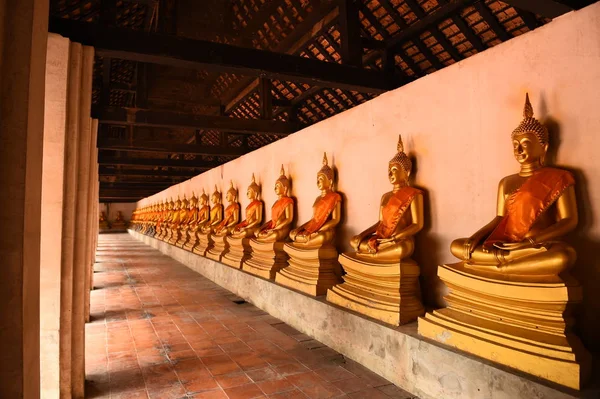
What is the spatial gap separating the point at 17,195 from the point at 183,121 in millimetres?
6786

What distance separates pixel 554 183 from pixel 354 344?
186cm

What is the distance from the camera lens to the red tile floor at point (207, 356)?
8.98ft

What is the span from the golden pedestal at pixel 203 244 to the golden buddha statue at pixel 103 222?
24.9 m

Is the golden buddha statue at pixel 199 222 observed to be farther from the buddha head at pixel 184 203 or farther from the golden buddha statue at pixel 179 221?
the buddha head at pixel 184 203

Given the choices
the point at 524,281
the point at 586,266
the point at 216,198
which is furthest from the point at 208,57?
the point at 216,198

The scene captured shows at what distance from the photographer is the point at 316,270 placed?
409 cm

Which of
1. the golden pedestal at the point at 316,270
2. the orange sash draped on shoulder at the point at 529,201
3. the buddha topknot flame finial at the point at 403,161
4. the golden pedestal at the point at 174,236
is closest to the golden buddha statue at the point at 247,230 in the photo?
the golden pedestal at the point at 316,270

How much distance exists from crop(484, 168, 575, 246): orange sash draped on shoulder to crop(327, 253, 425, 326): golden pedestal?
31.3 inches

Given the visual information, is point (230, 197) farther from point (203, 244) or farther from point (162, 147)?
point (162, 147)

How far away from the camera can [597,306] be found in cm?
216

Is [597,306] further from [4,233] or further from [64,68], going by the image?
[64,68]

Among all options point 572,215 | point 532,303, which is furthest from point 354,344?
point 572,215

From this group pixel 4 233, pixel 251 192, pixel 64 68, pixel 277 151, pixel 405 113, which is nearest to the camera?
pixel 4 233

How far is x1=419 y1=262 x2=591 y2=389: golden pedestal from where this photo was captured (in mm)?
1945
